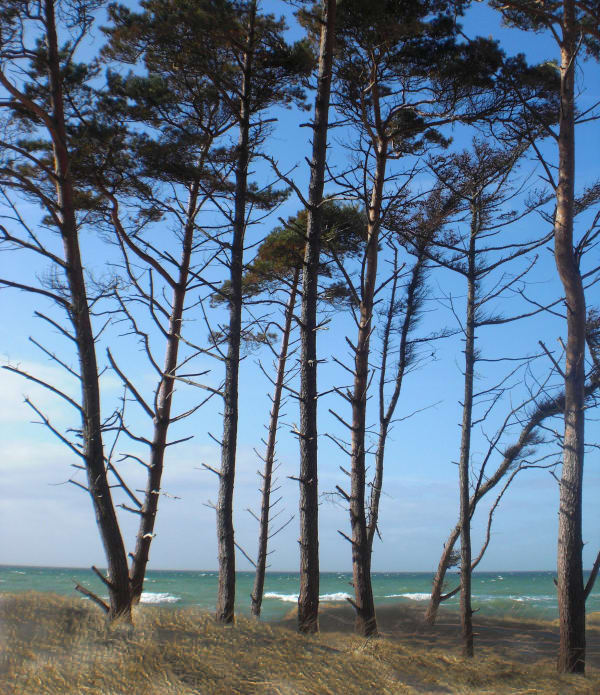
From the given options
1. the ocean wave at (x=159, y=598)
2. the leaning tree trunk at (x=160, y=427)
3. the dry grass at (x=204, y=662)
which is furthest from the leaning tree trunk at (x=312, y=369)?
the ocean wave at (x=159, y=598)

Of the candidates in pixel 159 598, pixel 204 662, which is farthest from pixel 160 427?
pixel 159 598

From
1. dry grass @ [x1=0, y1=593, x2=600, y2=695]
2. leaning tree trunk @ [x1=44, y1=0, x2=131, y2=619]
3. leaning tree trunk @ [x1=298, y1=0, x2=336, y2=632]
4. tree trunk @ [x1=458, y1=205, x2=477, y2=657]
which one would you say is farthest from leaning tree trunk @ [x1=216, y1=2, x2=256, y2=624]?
tree trunk @ [x1=458, y1=205, x2=477, y2=657]

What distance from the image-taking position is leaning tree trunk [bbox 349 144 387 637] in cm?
775

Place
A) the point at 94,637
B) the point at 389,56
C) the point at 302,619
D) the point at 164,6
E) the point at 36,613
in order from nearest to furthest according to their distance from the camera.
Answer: the point at 94,637, the point at 36,613, the point at 302,619, the point at 164,6, the point at 389,56

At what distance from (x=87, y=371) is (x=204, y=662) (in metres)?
2.99

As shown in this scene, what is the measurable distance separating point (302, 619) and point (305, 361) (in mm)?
2887

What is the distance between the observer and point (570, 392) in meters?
7.36

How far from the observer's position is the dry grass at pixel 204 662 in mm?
4449

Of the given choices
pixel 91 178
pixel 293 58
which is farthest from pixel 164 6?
pixel 91 178

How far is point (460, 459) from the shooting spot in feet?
29.6

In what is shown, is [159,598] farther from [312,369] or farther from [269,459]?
[312,369]

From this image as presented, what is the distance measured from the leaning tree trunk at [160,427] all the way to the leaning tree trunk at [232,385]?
780 millimetres

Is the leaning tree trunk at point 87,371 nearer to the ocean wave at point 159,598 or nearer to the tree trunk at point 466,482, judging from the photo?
the tree trunk at point 466,482

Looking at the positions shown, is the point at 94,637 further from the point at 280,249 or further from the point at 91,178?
the point at 280,249
